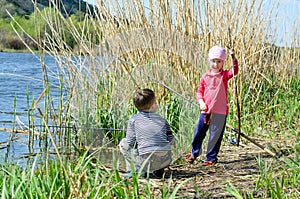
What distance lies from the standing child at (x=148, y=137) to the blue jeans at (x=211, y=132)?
452mm

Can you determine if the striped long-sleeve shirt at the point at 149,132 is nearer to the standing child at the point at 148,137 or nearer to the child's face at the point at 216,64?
the standing child at the point at 148,137

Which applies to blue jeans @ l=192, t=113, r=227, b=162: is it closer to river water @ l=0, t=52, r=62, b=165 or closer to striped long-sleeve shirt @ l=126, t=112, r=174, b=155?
striped long-sleeve shirt @ l=126, t=112, r=174, b=155

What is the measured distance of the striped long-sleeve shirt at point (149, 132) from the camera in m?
3.07

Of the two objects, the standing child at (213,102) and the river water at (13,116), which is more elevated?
the standing child at (213,102)

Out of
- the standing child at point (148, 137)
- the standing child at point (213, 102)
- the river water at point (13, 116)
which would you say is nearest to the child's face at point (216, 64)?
the standing child at point (213, 102)

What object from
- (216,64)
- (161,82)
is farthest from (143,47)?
(216,64)

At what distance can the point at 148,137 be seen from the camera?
3.07m

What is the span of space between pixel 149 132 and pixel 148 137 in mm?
32

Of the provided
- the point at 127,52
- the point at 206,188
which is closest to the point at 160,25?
the point at 127,52

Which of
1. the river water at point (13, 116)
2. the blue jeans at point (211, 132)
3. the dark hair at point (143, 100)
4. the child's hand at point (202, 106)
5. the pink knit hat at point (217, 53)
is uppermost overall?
the pink knit hat at point (217, 53)

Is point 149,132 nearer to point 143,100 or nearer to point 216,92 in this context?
point 143,100

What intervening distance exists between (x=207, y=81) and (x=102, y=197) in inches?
61.8

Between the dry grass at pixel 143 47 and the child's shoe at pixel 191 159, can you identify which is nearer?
the child's shoe at pixel 191 159

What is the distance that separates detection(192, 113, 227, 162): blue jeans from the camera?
139 inches
